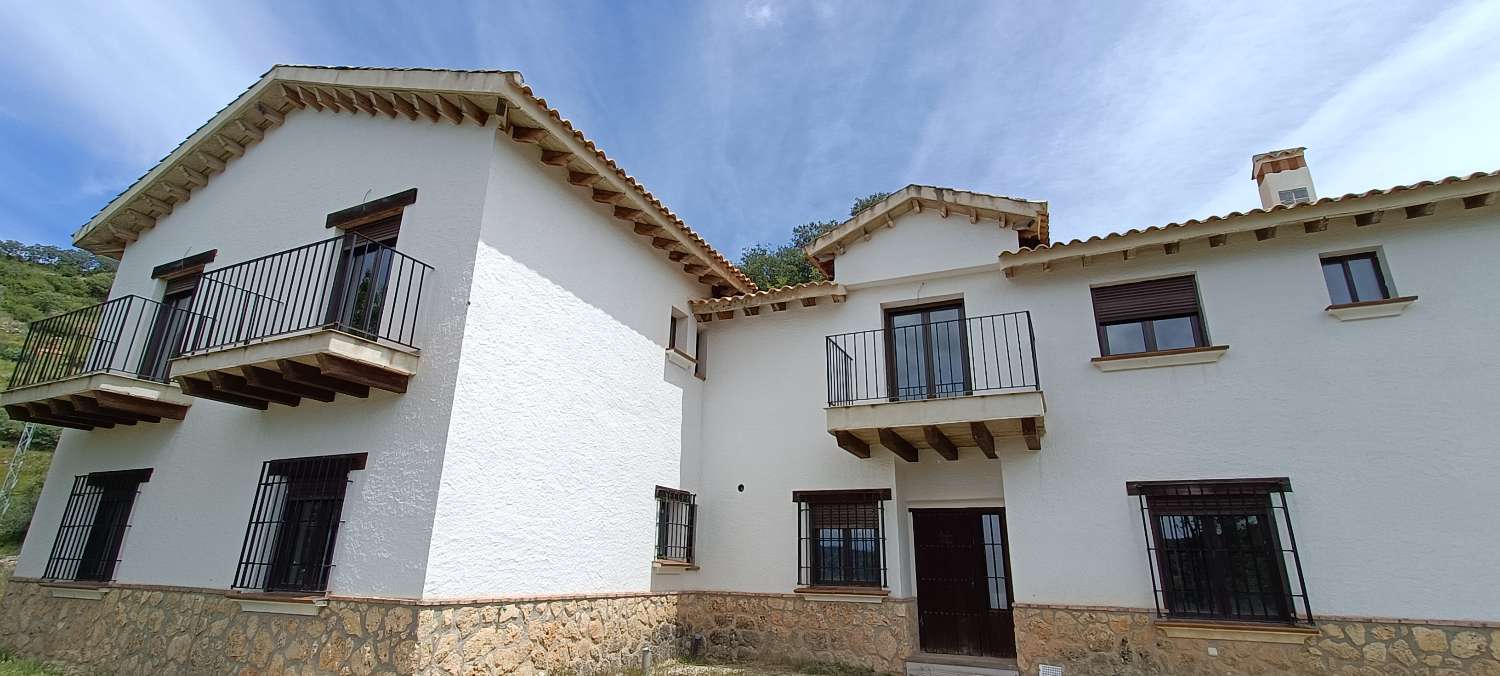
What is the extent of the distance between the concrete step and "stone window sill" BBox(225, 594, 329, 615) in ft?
20.1

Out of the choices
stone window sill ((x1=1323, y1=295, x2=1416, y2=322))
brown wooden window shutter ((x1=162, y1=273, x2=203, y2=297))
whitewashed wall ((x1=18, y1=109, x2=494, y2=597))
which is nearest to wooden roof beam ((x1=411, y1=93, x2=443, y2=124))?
whitewashed wall ((x1=18, y1=109, x2=494, y2=597))

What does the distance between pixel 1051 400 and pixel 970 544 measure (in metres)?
2.08

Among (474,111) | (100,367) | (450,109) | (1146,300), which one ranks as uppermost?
(450,109)

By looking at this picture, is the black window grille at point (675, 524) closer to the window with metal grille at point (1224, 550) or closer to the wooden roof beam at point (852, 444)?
the wooden roof beam at point (852, 444)

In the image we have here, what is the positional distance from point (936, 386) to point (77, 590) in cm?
1068

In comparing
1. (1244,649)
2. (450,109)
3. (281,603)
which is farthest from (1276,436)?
(281,603)

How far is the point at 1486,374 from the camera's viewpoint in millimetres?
6598

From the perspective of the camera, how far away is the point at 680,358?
10.0 m

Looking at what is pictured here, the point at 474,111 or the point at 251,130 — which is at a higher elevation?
the point at 251,130

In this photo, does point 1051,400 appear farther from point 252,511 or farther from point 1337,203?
point 252,511

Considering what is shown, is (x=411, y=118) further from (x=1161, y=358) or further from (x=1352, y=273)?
(x=1352, y=273)

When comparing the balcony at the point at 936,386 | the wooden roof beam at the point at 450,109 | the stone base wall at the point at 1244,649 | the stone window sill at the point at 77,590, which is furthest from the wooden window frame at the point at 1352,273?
the stone window sill at the point at 77,590

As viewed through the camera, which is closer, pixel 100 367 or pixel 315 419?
pixel 315 419

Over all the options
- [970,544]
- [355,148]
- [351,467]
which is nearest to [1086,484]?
[970,544]
